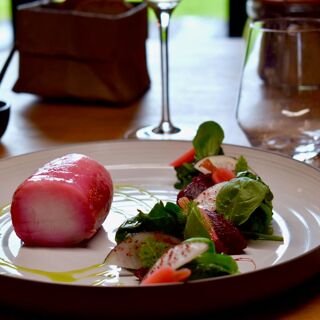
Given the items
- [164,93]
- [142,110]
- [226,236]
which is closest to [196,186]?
[226,236]

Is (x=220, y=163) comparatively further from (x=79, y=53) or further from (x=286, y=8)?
(x=286, y=8)

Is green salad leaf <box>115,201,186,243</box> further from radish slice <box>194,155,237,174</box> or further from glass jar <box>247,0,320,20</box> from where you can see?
glass jar <box>247,0,320,20</box>

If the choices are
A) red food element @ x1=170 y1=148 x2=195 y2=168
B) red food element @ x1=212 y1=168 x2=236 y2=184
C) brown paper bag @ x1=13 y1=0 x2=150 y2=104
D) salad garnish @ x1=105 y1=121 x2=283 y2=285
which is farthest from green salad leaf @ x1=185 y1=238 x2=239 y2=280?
brown paper bag @ x1=13 y1=0 x2=150 y2=104

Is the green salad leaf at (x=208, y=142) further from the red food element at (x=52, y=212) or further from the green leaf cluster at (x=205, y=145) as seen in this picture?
the red food element at (x=52, y=212)

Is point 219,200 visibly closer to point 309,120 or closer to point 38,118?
point 309,120

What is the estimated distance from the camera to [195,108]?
148 cm

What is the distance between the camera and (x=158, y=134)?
4.33ft

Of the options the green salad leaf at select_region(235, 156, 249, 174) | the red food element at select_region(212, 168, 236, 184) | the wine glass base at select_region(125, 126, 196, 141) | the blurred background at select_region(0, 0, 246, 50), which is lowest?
the blurred background at select_region(0, 0, 246, 50)

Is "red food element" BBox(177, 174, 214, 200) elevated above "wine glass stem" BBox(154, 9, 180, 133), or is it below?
below

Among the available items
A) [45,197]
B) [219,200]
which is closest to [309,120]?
[219,200]

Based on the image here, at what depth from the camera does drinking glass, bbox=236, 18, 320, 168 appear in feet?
3.68

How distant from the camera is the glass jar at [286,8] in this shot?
1.59m

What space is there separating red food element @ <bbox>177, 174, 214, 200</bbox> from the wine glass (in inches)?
13.9

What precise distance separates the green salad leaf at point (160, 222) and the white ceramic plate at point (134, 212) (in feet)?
0.13
